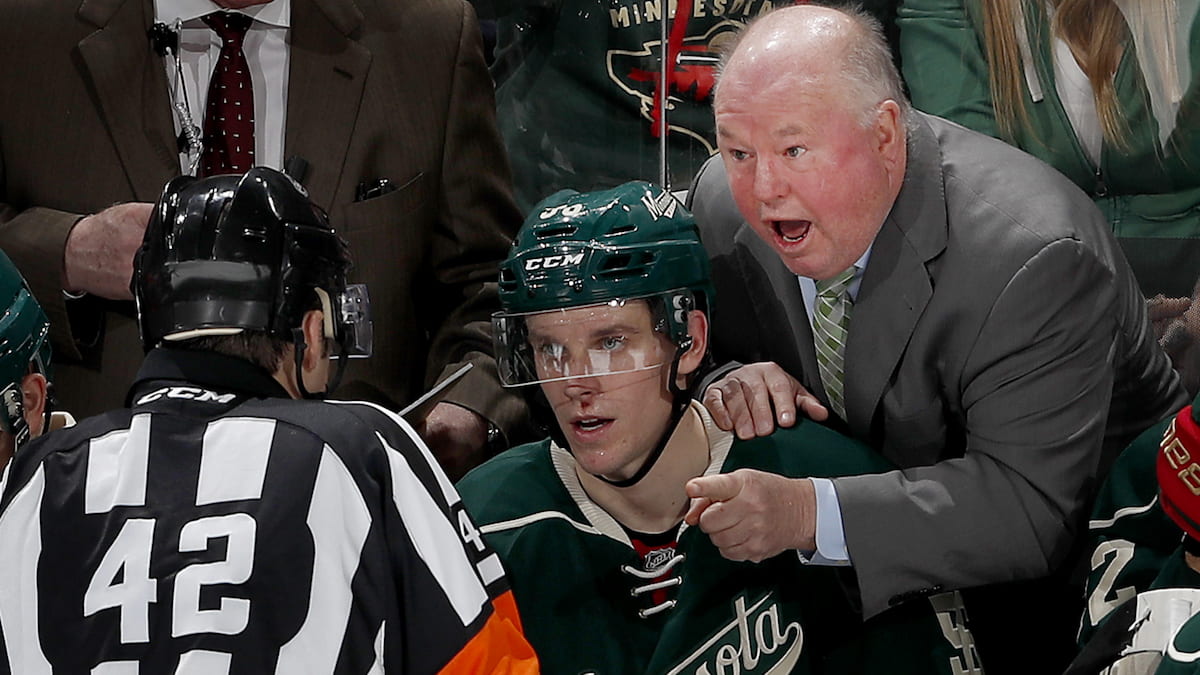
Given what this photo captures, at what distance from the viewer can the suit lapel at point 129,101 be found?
3057 millimetres

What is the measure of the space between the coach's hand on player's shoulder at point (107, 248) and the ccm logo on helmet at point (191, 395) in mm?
906

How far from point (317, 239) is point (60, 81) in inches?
45.9

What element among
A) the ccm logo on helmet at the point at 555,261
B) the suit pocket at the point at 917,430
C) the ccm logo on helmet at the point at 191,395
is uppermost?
the ccm logo on helmet at the point at 555,261

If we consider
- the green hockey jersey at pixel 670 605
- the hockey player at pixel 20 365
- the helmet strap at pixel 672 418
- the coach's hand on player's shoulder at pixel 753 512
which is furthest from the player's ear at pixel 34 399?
the coach's hand on player's shoulder at pixel 753 512

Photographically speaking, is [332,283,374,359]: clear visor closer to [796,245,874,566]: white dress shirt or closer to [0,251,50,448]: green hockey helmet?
[0,251,50,448]: green hockey helmet

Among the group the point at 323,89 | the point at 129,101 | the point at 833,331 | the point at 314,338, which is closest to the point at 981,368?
the point at 833,331

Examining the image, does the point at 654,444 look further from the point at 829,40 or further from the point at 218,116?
the point at 218,116

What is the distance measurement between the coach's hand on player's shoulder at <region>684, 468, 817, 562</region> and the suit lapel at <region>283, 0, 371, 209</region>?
3.86 ft

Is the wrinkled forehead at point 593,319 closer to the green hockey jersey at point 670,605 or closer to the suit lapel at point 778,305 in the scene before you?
the green hockey jersey at point 670,605

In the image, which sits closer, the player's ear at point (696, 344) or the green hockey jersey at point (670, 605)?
the green hockey jersey at point (670, 605)

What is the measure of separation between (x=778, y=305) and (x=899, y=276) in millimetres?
321

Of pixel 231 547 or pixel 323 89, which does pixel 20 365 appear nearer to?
pixel 231 547

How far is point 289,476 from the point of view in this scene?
197cm

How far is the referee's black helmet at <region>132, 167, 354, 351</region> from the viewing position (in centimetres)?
208
